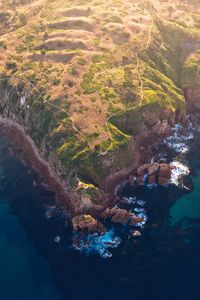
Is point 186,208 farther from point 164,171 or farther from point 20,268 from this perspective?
point 20,268

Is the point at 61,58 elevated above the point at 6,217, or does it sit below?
above

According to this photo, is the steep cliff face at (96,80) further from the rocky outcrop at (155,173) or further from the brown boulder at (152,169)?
the brown boulder at (152,169)

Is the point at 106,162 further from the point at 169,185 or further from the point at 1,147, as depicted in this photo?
the point at 1,147

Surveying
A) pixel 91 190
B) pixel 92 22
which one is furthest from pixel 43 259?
pixel 92 22

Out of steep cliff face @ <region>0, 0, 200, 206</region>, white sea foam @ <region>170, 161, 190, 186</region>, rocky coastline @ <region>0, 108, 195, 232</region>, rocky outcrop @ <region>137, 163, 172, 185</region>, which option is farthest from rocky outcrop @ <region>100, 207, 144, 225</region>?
white sea foam @ <region>170, 161, 190, 186</region>

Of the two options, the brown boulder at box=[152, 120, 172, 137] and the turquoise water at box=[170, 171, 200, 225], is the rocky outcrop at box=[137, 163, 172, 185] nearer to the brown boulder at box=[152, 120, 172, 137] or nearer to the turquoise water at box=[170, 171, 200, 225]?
the turquoise water at box=[170, 171, 200, 225]

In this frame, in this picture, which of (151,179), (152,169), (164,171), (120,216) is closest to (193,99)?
(164,171)
